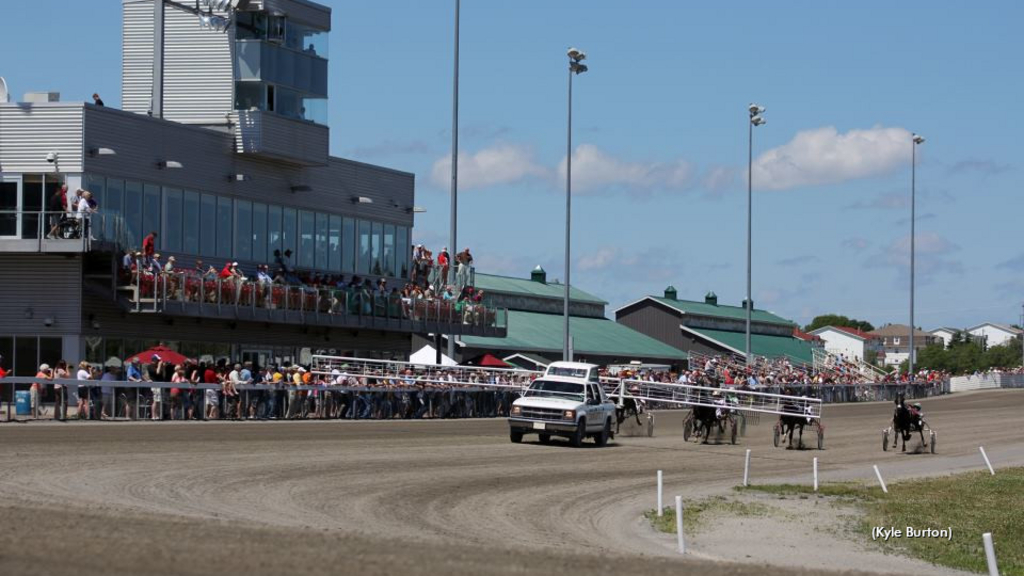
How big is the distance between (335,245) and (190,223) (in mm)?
8571

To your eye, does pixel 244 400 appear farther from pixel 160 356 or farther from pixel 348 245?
pixel 348 245

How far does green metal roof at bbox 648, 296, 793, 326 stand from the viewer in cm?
10362

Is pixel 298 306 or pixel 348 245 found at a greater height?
pixel 348 245

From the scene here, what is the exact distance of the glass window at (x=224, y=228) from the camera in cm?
4866

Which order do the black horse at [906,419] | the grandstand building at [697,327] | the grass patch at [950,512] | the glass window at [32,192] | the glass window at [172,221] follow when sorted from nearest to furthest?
1. the grass patch at [950,512]
2. the black horse at [906,419]
3. the glass window at [32,192]
4. the glass window at [172,221]
5. the grandstand building at [697,327]

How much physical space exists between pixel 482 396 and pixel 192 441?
20146mm

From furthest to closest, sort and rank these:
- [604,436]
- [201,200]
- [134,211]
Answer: [201,200], [134,211], [604,436]

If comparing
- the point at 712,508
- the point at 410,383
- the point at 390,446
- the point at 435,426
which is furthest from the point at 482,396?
the point at 712,508

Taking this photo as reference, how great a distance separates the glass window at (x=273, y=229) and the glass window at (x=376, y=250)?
20.6 feet

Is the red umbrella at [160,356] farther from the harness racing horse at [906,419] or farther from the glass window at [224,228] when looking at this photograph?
the harness racing horse at [906,419]

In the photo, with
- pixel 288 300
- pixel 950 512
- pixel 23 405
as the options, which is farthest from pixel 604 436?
pixel 288 300

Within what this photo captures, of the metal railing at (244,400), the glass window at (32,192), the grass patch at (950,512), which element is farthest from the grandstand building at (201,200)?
the grass patch at (950,512)

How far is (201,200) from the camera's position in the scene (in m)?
47.9

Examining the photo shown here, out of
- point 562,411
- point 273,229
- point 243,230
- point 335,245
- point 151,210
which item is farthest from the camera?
point 335,245
